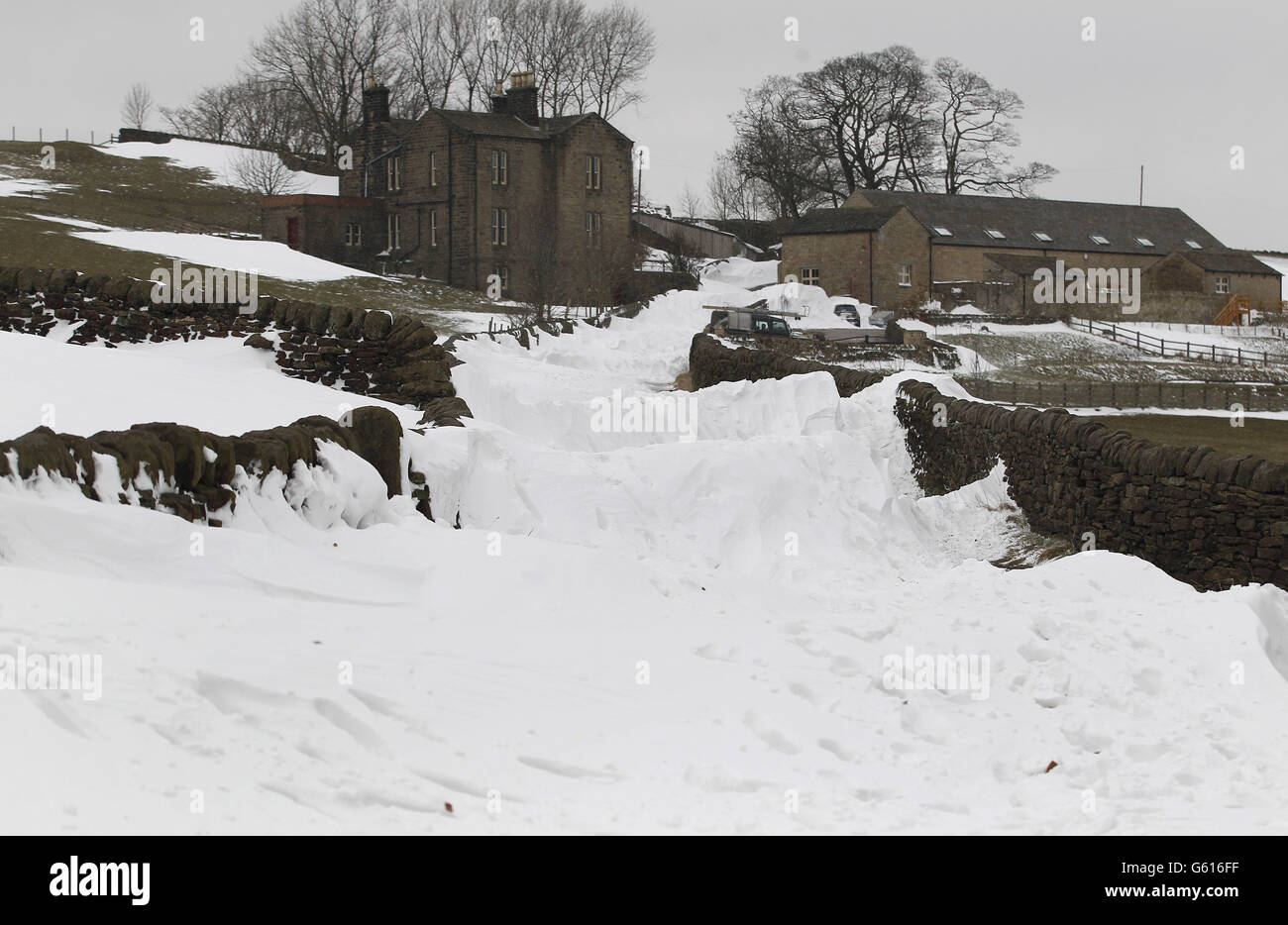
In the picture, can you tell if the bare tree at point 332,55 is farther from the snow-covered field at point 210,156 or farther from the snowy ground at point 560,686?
the snowy ground at point 560,686

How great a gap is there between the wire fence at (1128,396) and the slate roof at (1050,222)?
970 inches

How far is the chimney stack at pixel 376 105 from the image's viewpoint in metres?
60.9

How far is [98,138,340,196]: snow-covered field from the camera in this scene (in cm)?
7131

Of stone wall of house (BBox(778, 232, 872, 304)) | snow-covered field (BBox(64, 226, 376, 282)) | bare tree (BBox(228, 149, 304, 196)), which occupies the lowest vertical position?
snow-covered field (BBox(64, 226, 376, 282))

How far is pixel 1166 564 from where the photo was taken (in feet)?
38.3

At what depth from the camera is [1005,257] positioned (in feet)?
210

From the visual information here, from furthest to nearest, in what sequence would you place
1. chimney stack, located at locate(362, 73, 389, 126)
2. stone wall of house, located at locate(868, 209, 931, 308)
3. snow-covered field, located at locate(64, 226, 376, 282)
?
1. stone wall of house, located at locate(868, 209, 931, 308)
2. chimney stack, located at locate(362, 73, 389, 126)
3. snow-covered field, located at locate(64, 226, 376, 282)

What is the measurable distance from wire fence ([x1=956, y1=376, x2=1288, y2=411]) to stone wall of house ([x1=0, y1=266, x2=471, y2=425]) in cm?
2550

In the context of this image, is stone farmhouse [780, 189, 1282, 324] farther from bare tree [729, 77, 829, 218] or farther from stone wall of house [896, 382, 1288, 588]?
stone wall of house [896, 382, 1288, 588]

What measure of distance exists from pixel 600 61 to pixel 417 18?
11266 millimetres

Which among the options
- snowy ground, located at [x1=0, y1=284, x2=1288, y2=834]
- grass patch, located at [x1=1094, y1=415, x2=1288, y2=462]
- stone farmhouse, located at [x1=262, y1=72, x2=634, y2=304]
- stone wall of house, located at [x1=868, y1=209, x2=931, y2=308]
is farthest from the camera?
stone wall of house, located at [x1=868, y1=209, x2=931, y2=308]

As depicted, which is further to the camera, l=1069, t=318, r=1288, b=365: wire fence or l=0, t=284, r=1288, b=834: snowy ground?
l=1069, t=318, r=1288, b=365: wire fence

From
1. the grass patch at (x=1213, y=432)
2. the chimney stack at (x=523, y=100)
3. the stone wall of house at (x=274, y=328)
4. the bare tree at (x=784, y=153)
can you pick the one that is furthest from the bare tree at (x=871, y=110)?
the stone wall of house at (x=274, y=328)

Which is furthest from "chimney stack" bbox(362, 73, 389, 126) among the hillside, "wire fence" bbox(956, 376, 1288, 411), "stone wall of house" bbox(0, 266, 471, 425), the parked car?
"stone wall of house" bbox(0, 266, 471, 425)
